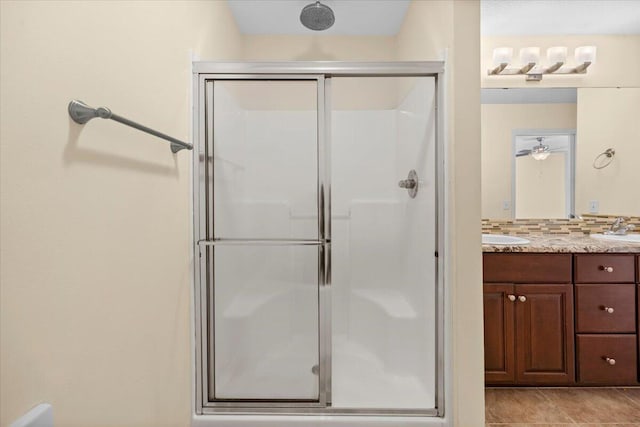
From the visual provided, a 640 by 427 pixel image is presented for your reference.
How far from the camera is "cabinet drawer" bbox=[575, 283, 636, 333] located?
2.09 meters

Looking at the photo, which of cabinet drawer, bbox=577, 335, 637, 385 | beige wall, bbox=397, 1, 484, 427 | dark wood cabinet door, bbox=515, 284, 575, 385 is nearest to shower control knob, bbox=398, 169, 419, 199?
beige wall, bbox=397, 1, 484, 427

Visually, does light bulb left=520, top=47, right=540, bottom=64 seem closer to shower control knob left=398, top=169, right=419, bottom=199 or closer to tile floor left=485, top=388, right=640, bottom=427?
shower control knob left=398, top=169, right=419, bottom=199

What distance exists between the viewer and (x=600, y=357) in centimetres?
210

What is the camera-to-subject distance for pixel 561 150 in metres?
2.60

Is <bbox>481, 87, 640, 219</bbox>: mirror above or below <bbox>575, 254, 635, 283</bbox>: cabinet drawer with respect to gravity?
above

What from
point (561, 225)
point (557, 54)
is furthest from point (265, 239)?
point (557, 54)

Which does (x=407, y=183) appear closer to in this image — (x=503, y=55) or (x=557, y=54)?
(x=503, y=55)

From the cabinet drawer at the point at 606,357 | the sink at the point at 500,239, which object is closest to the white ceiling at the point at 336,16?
the sink at the point at 500,239

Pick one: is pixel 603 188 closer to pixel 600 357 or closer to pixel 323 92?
pixel 600 357

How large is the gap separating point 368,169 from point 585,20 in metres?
1.96

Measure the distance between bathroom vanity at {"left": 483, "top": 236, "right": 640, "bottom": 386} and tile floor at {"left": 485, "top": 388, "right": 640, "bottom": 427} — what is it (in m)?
0.08

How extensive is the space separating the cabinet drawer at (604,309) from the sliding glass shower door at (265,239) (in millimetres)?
1588

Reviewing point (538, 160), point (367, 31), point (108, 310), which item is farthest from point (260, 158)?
point (538, 160)

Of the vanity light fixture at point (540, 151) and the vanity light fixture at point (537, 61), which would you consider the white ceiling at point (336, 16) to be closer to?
the vanity light fixture at point (537, 61)
